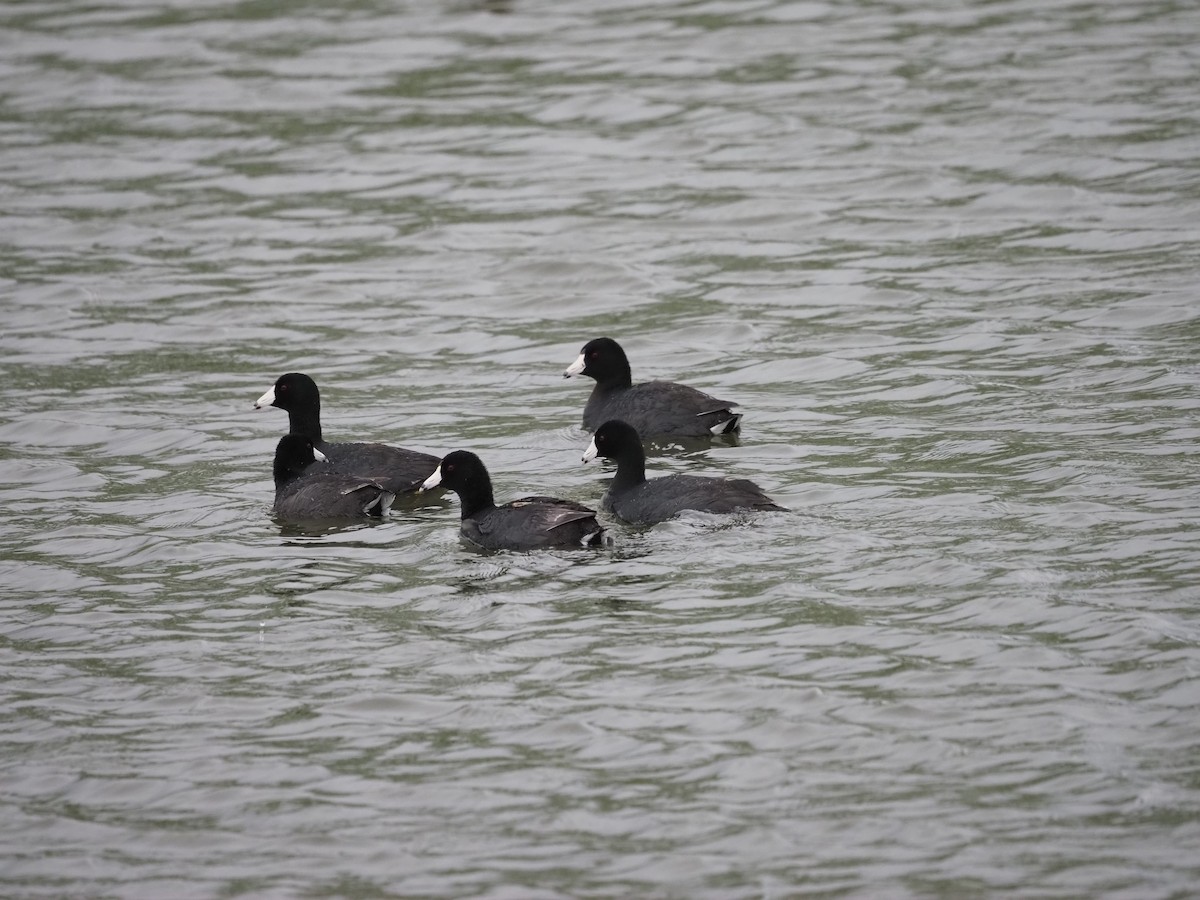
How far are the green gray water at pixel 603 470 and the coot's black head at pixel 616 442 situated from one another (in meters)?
0.39

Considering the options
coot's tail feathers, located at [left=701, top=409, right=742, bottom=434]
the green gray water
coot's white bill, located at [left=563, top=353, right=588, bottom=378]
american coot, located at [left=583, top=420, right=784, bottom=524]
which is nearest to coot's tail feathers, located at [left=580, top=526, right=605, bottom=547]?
the green gray water

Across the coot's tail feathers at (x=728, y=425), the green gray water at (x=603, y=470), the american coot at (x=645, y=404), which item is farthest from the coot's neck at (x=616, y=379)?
the coot's tail feathers at (x=728, y=425)

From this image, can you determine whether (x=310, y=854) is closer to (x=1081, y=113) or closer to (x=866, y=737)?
(x=866, y=737)

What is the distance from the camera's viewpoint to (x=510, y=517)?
10.7 m

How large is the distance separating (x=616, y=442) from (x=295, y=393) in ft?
8.40

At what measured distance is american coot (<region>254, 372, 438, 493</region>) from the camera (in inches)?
465

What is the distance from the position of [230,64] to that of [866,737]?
724 inches

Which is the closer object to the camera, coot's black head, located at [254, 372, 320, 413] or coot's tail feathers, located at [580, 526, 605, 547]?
coot's tail feathers, located at [580, 526, 605, 547]

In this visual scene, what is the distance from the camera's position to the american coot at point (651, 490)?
10773mm

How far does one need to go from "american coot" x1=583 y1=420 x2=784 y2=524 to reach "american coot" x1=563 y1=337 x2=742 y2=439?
1249 millimetres

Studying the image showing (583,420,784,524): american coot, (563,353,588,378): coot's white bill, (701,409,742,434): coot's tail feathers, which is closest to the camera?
(583,420,784,524): american coot

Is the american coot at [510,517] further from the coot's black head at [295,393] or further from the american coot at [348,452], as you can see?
the coot's black head at [295,393]

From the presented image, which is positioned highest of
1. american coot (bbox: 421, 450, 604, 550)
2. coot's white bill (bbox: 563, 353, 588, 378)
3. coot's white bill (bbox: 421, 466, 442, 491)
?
coot's white bill (bbox: 563, 353, 588, 378)

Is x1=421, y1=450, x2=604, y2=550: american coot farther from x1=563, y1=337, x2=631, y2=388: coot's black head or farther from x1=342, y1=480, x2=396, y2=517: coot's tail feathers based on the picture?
x1=563, y1=337, x2=631, y2=388: coot's black head
